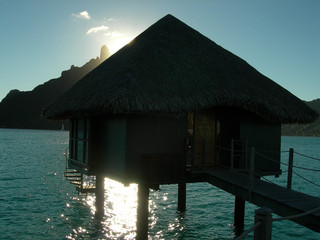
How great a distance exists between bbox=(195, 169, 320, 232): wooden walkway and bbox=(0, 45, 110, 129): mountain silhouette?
536 feet

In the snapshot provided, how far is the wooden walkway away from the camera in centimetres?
668

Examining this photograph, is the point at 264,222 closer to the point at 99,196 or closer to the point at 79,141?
the point at 79,141

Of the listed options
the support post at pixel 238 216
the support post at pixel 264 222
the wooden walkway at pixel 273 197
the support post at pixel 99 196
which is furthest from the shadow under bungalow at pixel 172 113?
the support post at pixel 264 222

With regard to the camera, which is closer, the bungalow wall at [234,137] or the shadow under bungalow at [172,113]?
the shadow under bungalow at [172,113]

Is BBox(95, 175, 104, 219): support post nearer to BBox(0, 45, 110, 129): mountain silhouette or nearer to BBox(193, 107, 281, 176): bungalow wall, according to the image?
BBox(193, 107, 281, 176): bungalow wall

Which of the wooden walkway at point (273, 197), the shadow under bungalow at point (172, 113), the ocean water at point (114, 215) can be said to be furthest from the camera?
the ocean water at point (114, 215)

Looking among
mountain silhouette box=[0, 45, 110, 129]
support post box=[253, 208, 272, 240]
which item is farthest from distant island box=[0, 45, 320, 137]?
support post box=[253, 208, 272, 240]

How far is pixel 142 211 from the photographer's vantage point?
36.0 feet

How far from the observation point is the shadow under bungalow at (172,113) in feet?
33.1

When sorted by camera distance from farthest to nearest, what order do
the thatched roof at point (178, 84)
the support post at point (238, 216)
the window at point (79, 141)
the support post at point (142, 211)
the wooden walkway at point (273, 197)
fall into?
the support post at point (238, 216), the window at point (79, 141), the support post at point (142, 211), the thatched roof at point (178, 84), the wooden walkway at point (273, 197)

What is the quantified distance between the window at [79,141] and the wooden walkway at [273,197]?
191 inches

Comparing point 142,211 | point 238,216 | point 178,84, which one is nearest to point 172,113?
point 178,84

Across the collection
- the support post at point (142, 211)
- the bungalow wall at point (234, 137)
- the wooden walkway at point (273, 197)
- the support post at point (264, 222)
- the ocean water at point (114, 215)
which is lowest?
the ocean water at point (114, 215)

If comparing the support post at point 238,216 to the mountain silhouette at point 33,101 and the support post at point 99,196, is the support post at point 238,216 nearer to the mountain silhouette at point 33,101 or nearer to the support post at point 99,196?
the support post at point 99,196
